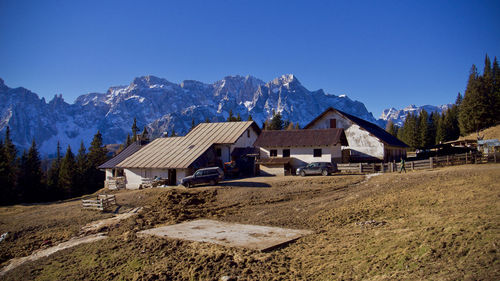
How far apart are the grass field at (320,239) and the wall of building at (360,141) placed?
19.0 m

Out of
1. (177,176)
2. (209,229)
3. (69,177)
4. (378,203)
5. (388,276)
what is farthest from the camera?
(69,177)

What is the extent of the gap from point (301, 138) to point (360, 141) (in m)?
10.6

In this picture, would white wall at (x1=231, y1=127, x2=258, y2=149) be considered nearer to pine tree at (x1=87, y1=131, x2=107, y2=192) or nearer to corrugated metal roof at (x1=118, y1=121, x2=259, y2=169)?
corrugated metal roof at (x1=118, y1=121, x2=259, y2=169)

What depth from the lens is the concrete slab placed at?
43.6 ft

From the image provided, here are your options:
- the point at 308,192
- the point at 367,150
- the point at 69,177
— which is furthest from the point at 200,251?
the point at 69,177

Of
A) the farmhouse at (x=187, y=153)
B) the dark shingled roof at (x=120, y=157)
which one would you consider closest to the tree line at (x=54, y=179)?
the dark shingled roof at (x=120, y=157)

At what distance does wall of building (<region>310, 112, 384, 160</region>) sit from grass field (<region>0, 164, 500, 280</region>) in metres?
Result: 19.0

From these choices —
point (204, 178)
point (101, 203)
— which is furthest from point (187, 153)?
point (101, 203)

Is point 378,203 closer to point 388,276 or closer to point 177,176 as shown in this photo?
point 388,276

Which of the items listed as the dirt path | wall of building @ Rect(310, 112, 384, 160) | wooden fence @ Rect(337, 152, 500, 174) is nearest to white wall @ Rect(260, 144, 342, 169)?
wooden fence @ Rect(337, 152, 500, 174)

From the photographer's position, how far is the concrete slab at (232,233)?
1328cm

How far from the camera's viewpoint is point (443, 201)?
15.9 meters

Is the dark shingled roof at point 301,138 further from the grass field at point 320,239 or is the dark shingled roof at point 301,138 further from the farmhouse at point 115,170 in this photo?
the farmhouse at point 115,170

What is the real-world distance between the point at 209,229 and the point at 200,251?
4033 mm
